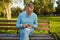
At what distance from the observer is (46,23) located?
28.3 ft

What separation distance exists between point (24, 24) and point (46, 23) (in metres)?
3.49

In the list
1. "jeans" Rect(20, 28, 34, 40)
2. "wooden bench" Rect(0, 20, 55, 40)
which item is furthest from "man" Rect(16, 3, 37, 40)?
"wooden bench" Rect(0, 20, 55, 40)

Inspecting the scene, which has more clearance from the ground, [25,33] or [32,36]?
[25,33]

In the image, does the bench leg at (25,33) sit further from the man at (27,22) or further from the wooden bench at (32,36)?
the wooden bench at (32,36)

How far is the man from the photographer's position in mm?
5195

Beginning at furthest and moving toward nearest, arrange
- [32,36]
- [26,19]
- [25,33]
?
[32,36]
[26,19]
[25,33]

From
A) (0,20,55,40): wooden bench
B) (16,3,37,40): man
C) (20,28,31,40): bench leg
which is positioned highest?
(16,3,37,40): man

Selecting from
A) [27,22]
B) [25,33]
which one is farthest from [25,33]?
[27,22]

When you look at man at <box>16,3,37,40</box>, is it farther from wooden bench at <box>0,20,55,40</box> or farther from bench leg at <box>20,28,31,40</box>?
wooden bench at <box>0,20,55,40</box>

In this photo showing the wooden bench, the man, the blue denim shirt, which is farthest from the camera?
the wooden bench

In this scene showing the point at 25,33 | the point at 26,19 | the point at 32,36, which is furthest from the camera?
the point at 32,36

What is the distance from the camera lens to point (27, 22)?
5.42 metres

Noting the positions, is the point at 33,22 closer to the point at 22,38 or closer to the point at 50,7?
the point at 22,38

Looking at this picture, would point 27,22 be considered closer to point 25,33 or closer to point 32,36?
point 25,33
